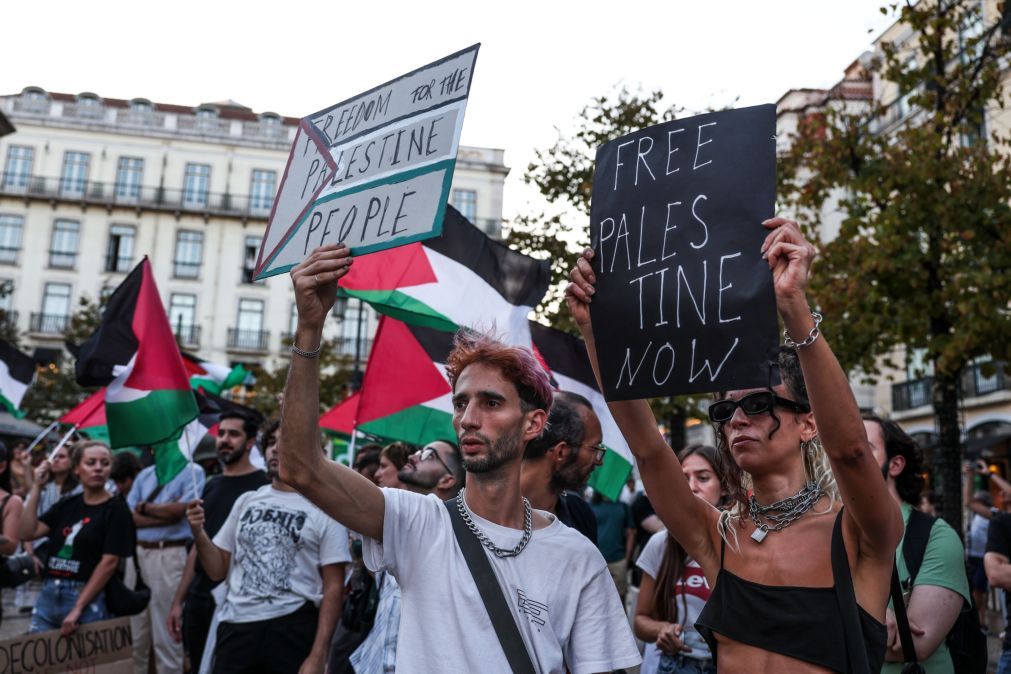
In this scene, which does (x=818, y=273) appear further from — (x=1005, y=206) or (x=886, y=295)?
(x=1005, y=206)

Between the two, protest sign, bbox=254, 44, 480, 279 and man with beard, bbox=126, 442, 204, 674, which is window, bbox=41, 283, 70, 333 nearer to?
man with beard, bbox=126, 442, 204, 674

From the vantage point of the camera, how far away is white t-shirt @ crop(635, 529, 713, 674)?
4.12 meters

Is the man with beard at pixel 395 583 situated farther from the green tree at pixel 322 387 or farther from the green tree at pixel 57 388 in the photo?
the green tree at pixel 57 388

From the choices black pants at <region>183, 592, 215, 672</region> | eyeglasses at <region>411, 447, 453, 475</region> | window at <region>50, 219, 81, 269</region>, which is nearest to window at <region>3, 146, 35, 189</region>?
window at <region>50, 219, 81, 269</region>

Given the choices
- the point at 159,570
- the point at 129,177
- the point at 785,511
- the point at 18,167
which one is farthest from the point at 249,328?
the point at 785,511

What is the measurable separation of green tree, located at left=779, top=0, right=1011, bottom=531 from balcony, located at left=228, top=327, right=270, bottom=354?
37.1 meters

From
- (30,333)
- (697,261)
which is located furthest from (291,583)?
(30,333)

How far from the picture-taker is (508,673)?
2441 millimetres

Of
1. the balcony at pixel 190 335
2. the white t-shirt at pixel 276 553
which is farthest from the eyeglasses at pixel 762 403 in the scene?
the balcony at pixel 190 335

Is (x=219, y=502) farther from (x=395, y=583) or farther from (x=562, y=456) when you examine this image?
(x=562, y=456)

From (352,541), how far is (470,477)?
2657 mm

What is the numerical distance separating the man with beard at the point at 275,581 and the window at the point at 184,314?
42.5 meters

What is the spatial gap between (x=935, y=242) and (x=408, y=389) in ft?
25.8

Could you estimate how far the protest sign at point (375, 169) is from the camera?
2615mm
